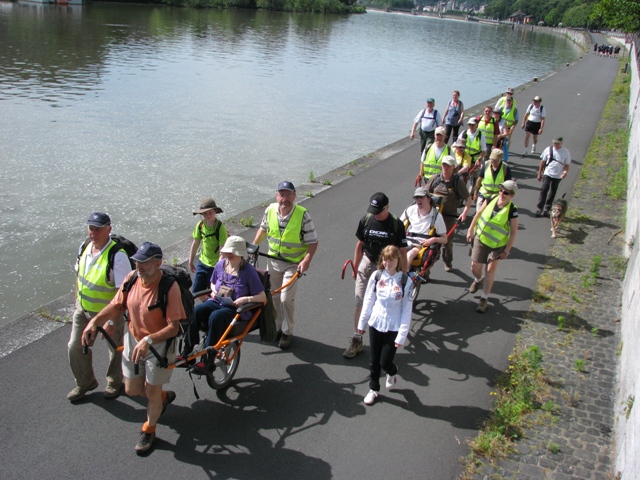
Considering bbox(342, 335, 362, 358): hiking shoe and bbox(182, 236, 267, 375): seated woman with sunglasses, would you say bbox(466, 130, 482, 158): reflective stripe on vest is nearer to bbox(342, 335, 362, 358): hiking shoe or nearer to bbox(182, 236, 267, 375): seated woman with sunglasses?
bbox(342, 335, 362, 358): hiking shoe

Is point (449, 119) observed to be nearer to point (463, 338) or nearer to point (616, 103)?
point (463, 338)

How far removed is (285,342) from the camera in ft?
20.8

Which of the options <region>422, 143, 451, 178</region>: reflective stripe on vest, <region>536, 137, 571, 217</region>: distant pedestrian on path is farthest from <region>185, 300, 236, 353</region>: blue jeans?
<region>536, 137, 571, 217</region>: distant pedestrian on path

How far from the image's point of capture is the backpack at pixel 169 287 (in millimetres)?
4445

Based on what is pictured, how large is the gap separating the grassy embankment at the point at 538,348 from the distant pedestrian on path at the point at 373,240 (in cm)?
165

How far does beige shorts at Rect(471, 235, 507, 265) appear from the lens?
7.37 metres

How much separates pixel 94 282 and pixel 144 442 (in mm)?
1462

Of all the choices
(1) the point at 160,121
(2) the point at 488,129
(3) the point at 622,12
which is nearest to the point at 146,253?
(2) the point at 488,129

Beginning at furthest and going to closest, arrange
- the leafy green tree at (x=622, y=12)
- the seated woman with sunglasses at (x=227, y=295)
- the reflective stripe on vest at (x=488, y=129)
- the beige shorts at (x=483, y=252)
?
1. the leafy green tree at (x=622, y=12)
2. the reflective stripe on vest at (x=488, y=129)
3. the beige shorts at (x=483, y=252)
4. the seated woman with sunglasses at (x=227, y=295)

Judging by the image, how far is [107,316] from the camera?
185 inches

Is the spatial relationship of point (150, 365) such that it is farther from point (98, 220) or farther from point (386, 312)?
point (386, 312)

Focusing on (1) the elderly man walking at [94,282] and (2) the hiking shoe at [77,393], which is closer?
(1) the elderly man walking at [94,282]

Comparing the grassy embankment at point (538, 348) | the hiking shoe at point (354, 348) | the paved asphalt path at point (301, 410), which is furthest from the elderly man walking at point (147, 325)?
the grassy embankment at point (538, 348)

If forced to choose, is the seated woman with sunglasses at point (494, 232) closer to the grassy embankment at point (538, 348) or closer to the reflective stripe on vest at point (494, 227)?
the reflective stripe on vest at point (494, 227)
